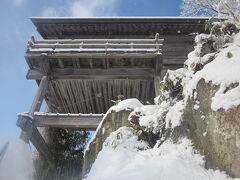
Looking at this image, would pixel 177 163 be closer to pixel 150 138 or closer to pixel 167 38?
pixel 150 138

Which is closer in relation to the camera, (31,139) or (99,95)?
(31,139)

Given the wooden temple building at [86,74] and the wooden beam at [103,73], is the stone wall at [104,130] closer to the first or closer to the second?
the wooden temple building at [86,74]

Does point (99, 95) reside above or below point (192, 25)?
below

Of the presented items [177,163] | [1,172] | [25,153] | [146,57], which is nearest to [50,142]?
[25,153]

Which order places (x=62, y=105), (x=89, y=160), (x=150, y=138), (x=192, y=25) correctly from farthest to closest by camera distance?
(x=192, y=25) → (x=62, y=105) → (x=89, y=160) → (x=150, y=138)

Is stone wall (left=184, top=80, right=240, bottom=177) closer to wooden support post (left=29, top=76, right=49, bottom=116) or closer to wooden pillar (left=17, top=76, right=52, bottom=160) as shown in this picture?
wooden pillar (left=17, top=76, right=52, bottom=160)

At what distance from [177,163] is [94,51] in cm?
643

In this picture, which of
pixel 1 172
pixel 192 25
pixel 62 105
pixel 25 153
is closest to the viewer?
pixel 1 172

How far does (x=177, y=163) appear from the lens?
3207mm

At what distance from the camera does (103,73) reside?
916 cm

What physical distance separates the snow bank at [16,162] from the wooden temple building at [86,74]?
1.07 ft

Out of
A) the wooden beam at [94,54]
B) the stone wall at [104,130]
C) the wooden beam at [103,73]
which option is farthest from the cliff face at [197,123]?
the wooden beam at [103,73]

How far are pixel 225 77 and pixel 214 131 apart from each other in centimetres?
69

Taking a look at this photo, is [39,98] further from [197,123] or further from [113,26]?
[197,123]
